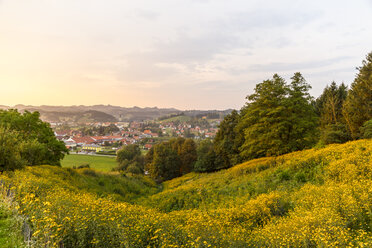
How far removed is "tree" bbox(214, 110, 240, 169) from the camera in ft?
109

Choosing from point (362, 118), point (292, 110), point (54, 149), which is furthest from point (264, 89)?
point (54, 149)

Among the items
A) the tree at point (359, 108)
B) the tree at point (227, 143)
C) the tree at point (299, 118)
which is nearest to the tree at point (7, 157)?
the tree at point (299, 118)

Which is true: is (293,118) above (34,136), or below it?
above

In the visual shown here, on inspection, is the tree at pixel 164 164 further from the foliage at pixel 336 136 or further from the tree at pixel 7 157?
the tree at pixel 7 157

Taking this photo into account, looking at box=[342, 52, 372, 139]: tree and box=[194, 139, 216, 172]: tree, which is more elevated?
box=[342, 52, 372, 139]: tree

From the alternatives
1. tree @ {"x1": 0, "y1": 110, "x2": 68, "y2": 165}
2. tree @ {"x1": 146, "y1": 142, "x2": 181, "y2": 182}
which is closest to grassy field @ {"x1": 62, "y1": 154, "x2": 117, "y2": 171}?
tree @ {"x1": 146, "y1": 142, "x2": 181, "y2": 182}

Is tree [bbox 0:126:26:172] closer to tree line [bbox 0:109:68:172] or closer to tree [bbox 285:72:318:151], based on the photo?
tree line [bbox 0:109:68:172]

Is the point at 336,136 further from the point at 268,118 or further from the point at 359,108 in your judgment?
the point at 268,118

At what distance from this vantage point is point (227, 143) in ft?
113

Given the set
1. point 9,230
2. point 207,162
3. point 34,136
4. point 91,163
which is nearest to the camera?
point 9,230

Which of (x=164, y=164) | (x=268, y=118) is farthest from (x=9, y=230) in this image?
(x=164, y=164)

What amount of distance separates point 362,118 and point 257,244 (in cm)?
2617

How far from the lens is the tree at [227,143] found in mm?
33281

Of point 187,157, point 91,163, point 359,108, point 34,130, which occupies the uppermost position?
point 359,108
